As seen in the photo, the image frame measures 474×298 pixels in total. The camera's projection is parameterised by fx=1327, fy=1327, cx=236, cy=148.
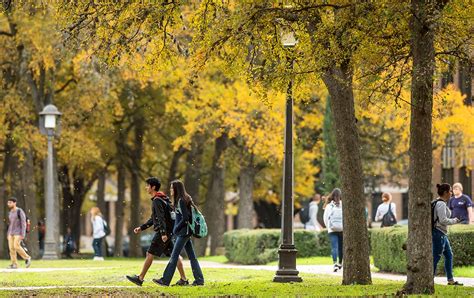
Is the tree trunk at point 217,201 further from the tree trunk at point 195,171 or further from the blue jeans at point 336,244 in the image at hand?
the blue jeans at point 336,244

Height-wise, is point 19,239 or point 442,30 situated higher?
point 442,30

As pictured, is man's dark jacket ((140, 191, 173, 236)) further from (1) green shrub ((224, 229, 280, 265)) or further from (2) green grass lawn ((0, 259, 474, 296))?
(1) green shrub ((224, 229, 280, 265))

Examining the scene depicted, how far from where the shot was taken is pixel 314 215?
1421 inches

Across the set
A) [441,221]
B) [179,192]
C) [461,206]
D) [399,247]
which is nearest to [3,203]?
[461,206]

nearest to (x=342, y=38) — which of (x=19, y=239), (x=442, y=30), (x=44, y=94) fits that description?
(x=442, y=30)

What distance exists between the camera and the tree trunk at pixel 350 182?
19859mm

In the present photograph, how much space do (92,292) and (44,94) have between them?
25368mm

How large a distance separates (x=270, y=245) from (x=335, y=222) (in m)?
7.18

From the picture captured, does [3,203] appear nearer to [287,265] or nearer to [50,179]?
[50,179]

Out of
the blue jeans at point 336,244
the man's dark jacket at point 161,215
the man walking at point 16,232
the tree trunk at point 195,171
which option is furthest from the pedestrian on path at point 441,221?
the tree trunk at point 195,171

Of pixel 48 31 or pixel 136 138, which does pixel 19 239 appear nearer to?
pixel 48 31

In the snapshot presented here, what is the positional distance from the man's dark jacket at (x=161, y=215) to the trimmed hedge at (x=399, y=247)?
5832 millimetres

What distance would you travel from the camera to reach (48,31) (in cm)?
4031

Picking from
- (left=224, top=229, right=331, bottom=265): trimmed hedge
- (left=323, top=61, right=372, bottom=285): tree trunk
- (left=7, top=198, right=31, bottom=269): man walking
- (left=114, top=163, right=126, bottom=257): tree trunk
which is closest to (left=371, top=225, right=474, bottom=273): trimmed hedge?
(left=323, top=61, right=372, bottom=285): tree trunk
